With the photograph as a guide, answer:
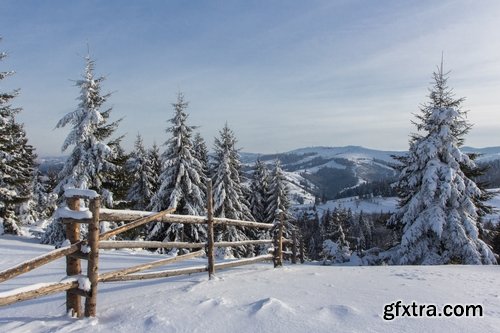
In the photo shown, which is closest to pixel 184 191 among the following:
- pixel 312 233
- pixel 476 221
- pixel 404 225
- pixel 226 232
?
pixel 226 232

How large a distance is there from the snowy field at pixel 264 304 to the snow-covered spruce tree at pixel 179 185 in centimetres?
1612

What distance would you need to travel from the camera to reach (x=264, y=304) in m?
5.90

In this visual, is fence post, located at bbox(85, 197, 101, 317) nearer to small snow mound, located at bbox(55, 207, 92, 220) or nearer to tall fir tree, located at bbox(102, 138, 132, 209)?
small snow mound, located at bbox(55, 207, 92, 220)

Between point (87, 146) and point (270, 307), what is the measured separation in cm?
1875

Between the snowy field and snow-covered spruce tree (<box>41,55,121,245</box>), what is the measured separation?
12726 millimetres

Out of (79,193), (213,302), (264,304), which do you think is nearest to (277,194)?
(213,302)

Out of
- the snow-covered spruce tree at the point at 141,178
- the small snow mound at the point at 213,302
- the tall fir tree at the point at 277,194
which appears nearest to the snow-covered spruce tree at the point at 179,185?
the snow-covered spruce tree at the point at 141,178

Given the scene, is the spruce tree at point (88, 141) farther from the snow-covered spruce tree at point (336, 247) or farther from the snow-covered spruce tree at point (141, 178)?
the snow-covered spruce tree at point (336, 247)

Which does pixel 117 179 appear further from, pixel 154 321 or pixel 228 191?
pixel 154 321

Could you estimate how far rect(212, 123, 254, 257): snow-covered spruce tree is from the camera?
94.7 ft

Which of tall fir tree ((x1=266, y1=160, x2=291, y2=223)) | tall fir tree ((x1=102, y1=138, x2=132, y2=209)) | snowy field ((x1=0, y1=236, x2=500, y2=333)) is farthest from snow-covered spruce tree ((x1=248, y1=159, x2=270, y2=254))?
snowy field ((x1=0, y1=236, x2=500, y2=333))

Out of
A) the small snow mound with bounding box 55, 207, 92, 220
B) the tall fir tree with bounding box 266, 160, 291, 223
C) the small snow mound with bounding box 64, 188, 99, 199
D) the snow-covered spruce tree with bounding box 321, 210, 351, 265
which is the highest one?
the small snow mound with bounding box 64, 188, 99, 199

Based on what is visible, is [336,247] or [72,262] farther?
[336,247]

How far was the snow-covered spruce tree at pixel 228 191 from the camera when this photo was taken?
28.9 m
